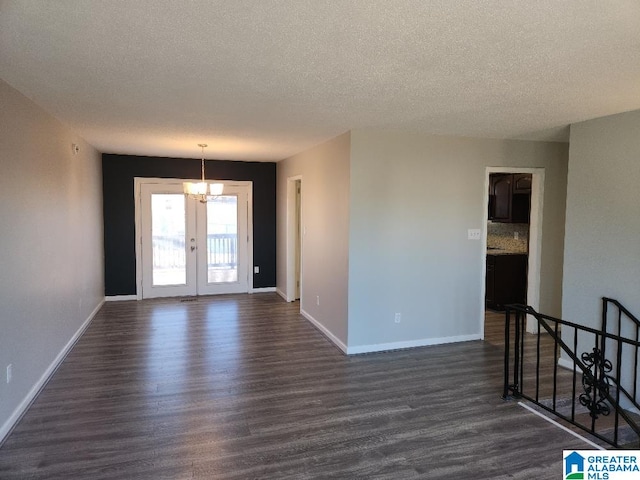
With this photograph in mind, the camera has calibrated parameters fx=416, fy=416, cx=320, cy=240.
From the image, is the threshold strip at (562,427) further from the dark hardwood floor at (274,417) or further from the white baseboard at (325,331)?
the white baseboard at (325,331)

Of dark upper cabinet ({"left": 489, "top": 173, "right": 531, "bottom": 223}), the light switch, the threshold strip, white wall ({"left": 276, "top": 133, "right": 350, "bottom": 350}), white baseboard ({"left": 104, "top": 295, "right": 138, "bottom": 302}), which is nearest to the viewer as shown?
the threshold strip

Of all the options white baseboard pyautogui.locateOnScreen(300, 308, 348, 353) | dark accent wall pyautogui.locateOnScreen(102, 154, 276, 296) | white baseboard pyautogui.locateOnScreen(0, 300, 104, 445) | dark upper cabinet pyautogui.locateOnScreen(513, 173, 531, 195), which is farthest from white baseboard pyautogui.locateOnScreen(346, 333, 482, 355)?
dark accent wall pyautogui.locateOnScreen(102, 154, 276, 296)

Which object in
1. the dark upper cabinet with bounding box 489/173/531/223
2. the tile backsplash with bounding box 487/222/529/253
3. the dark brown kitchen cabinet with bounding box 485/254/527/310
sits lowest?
the dark brown kitchen cabinet with bounding box 485/254/527/310

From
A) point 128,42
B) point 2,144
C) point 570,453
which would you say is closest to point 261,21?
point 128,42

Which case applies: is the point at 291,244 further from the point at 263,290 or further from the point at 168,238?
the point at 168,238

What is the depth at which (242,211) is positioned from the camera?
7.68 meters

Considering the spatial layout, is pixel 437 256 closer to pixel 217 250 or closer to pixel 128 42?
pixel 128 42

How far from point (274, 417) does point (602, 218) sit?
11.2ft

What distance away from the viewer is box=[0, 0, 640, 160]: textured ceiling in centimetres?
186

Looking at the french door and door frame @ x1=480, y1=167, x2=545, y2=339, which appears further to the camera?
the french door

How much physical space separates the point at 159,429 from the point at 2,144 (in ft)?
7.36

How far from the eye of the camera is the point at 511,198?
6.44m

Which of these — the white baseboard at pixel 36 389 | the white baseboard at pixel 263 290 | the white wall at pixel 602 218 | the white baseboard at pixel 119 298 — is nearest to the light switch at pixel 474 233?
the white wall at pixel 602 218

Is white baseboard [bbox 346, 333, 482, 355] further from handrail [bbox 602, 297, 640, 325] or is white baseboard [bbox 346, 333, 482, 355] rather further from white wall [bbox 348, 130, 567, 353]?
handrail [bbox 602, 297, 640, 325]
